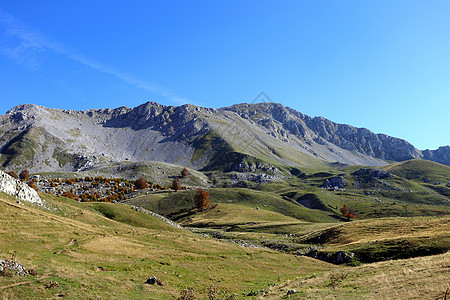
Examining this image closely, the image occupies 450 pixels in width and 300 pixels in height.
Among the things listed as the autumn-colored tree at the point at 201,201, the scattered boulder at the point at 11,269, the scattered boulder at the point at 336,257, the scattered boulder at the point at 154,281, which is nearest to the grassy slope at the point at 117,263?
the scattered boulder at the point at 154,281

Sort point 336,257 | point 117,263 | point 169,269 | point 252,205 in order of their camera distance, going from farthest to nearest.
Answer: point 252,205, point 336,257, point 169,269, point 117,263

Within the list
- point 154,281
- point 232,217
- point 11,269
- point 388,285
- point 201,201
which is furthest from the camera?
point 201,201

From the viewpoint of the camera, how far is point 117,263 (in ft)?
127

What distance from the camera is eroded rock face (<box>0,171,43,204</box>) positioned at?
62.4 m

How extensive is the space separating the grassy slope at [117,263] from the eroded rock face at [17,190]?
6.24 metres

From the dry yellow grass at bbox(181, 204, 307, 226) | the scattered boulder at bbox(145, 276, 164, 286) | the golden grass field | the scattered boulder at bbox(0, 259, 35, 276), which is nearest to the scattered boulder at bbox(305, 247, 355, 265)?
the golden grass field

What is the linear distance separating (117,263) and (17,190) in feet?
140

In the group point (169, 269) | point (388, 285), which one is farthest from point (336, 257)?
point (169, 269)

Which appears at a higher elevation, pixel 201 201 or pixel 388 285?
pixel 388 285

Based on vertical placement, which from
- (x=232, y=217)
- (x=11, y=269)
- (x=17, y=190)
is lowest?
(x=232, y=217)

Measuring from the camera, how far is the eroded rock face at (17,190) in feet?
205

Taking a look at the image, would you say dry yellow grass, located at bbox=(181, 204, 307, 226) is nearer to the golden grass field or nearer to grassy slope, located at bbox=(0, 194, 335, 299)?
the golden grass field

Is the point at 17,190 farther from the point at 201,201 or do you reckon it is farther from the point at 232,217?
the point at 201,201

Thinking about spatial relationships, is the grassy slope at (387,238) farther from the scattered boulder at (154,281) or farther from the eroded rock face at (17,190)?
the eroded rock face at (17,190)
